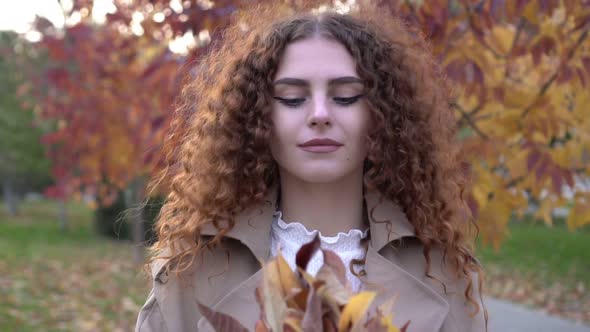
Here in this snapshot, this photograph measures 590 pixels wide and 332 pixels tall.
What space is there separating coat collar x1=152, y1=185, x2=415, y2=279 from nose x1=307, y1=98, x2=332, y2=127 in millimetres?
315

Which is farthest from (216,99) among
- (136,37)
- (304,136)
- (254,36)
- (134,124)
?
(134,124)

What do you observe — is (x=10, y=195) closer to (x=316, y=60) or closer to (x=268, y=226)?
(x=268, y=226)

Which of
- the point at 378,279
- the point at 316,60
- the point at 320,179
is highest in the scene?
the point at 316,60

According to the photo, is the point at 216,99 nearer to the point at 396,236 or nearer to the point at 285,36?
the point at 285,36

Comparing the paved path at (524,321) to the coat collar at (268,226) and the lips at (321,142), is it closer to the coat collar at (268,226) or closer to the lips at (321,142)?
the coat collar at (268,226)

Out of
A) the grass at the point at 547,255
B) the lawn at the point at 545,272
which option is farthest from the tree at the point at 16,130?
the lawn at the point at 545,272

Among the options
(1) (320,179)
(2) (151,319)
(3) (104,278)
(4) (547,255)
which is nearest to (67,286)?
(3) (104,278)

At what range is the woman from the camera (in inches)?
66.7

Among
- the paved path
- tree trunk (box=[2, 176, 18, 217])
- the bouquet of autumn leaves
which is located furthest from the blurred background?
tree trunk (box=[2, 176, 18, 217])

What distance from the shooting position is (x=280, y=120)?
67.8 inches

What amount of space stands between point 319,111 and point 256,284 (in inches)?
17.7

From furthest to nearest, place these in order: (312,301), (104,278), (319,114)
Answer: (104,278) < (319,114) < (312,301)

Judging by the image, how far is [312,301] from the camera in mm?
937

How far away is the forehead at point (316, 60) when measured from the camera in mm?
1689
